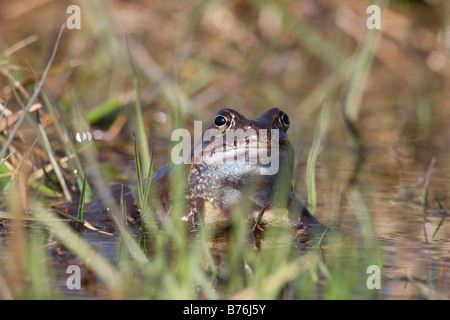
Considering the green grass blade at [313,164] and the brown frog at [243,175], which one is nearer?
the brown frog at [243,175]

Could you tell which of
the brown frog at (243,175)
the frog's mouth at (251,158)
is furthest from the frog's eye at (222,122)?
the frog's mouth at (251,158)

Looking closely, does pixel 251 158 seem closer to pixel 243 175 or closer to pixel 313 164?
pixel 243 175

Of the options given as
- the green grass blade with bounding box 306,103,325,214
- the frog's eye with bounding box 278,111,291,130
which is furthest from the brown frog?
the green grass blade with bounding box 306,103,325,214

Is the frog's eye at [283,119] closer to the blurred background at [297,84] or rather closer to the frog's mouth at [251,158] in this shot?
the frog's mouth at [251,158]

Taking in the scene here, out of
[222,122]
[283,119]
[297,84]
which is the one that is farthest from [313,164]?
[297,84]

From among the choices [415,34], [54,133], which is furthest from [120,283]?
[415,34]

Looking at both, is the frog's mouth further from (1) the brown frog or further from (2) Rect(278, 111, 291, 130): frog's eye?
(2) Rect(278, 111, 291, 130): frog's eye

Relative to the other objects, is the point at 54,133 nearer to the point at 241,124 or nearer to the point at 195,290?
the point at 241,124
